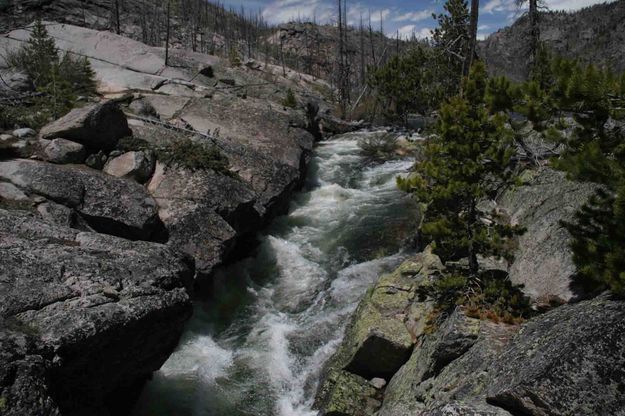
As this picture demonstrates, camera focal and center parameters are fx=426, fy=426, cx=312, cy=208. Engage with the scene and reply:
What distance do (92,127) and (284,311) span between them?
8.38 metres

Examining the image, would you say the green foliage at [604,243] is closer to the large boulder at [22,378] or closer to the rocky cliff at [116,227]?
the rocky cliff at [116,227]

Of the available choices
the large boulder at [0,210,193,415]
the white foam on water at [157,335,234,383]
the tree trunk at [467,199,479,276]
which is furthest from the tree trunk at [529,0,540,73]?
the large boulder at [0,210,193,415]

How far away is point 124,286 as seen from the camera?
25.9ft

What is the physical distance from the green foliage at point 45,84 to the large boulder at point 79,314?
7.04 m

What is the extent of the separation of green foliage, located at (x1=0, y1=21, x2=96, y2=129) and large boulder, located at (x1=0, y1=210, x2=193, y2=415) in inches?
277

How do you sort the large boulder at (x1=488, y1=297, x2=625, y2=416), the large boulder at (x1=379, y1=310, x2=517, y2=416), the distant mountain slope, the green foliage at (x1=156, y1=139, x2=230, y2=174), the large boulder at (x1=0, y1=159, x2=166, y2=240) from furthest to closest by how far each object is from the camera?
the distant mountain slope → the green foliage at (x1=156, y1=139, x2=230, y2=174) → the large boulder at (x1=0, y1=159, x2=166, y2=240) → the large boulder at (x1=379, y1=310, x2=517, y2=416) → the large boulder at (x1=488, y1=297, x2=625, y2=416)

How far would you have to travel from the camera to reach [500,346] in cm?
638

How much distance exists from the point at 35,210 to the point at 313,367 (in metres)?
7.63

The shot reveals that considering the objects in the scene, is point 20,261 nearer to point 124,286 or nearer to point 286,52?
point 124,286

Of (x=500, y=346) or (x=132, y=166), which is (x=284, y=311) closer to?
(x=132, y=166)

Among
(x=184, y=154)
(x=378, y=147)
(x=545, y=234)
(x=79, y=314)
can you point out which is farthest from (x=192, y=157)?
(x=378, y=147)

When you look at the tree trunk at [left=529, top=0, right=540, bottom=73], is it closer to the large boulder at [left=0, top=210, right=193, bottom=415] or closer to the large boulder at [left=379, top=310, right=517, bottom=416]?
the large boulder at [left=379, top=310, right=517, bottom=416]

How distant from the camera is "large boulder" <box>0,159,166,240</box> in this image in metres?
11.1

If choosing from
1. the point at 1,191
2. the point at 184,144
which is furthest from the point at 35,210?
the point at 184,144
